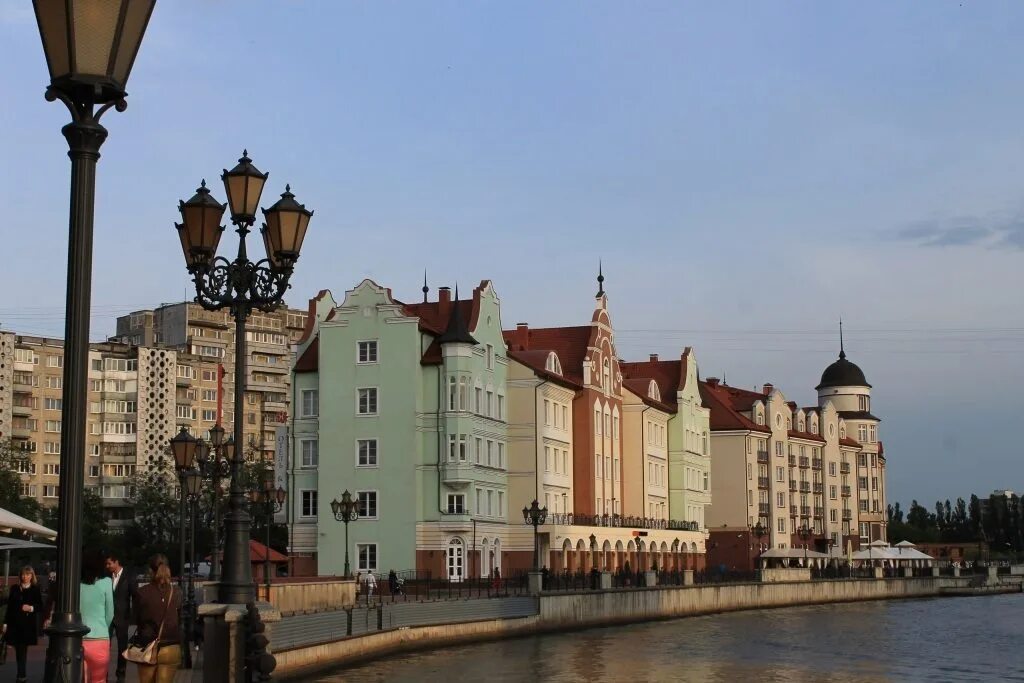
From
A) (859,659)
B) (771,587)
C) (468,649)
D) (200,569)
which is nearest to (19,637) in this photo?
(468,649)

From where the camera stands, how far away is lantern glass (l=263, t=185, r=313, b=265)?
17391 millimetres

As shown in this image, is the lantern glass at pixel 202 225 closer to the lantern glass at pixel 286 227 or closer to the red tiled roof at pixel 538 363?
the lantern glass at pixel 286 227

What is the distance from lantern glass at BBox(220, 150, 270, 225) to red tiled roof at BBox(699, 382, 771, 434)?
9490cm

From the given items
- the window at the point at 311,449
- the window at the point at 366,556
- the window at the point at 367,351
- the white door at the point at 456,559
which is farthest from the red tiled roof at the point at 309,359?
the white door at the point at 456,559

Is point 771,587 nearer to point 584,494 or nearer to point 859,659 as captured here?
point 584,494

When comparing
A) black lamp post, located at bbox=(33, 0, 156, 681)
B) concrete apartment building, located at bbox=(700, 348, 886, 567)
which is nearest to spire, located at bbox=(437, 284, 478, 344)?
concrete apartment building, located at bbox=(700, 348, 886, 567)

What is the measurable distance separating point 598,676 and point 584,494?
43167mm

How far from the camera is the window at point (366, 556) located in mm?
69938

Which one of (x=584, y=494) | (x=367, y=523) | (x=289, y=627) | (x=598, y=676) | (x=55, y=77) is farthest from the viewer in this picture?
(x=584, y=494)

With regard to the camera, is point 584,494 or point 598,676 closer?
point 598,676

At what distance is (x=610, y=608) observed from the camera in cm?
6481

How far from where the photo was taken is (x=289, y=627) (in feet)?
110

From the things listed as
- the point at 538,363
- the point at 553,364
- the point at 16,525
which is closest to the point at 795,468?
the point at 553,364

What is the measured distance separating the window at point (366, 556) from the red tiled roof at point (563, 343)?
1905 cm
